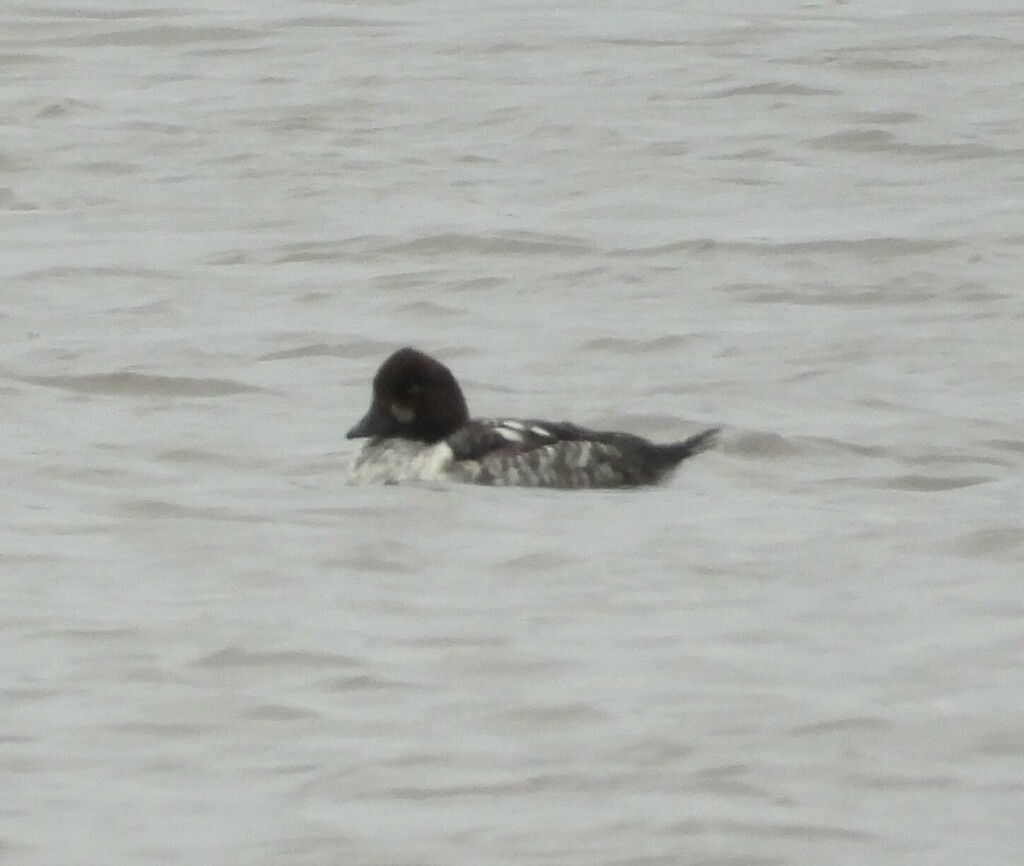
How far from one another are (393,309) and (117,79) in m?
7.19

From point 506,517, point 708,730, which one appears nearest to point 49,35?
point 506,517

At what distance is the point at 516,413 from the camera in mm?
13680

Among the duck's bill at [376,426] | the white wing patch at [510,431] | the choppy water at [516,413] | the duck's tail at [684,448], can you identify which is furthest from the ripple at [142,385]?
the duck's tail at [684,448]

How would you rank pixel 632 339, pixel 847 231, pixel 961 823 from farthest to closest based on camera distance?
1. pixel 847 231
2. pixel 632 339
3. pixel 961 823

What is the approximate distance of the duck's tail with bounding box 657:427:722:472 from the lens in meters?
12.0

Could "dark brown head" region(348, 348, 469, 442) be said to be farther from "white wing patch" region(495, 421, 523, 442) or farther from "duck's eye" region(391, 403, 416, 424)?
"white wing patch" region(495, 421, 523, 442)

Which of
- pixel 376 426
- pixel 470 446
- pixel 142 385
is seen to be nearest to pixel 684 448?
A: pixel 470 446

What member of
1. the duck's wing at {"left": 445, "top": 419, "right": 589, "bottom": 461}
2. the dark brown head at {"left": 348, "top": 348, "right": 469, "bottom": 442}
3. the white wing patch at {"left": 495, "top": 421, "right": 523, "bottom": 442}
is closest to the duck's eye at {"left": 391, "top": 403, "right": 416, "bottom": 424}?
the dark brown head at {"left": 348, "top": 348, "right": 469, "bottom": 442}

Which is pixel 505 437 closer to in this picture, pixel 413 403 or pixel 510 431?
pixel 510 431

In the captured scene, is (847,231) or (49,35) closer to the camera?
(847,231)

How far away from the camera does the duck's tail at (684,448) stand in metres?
12.0

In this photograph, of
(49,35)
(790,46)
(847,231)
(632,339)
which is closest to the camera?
(632,339)

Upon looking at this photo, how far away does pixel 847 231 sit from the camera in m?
16.9

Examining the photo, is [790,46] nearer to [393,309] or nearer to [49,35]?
[49,35]
